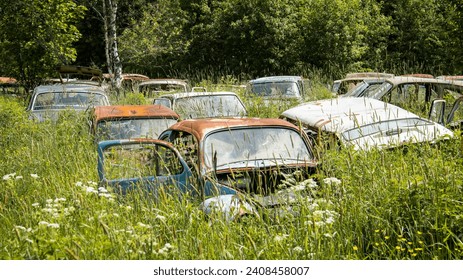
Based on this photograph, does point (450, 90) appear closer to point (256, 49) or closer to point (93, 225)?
point (93, 225)

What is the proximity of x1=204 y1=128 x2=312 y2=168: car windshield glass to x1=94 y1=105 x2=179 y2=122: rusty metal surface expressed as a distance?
282 centimetres

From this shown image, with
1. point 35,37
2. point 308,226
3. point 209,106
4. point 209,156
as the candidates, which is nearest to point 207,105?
point 209,106

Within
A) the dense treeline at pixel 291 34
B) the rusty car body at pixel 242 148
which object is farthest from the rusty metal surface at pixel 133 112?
the dense treeline at pixel 291 34

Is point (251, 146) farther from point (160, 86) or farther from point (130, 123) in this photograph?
point (160, 86)

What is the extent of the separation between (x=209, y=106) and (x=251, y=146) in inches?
195

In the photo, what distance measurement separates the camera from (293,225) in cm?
534

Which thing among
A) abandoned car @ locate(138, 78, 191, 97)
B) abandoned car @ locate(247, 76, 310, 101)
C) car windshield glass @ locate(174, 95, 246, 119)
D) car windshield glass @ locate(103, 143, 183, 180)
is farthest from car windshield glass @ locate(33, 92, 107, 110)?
car windshield glass @ locate(103, 143, 183, 180)

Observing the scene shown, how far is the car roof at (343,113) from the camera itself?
9125 millimetres

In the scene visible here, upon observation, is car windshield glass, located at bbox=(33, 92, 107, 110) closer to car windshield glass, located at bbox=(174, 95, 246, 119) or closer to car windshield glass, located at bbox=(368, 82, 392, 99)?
car windshield glass, located at bbox=(174, 95, 246, 119)

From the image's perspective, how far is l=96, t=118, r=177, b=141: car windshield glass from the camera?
9938mm

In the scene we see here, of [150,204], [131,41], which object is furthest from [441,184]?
[131,41]

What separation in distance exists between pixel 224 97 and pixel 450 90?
4116 mm

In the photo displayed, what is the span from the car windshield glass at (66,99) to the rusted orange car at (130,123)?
12.9ft

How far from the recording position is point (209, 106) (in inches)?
485
